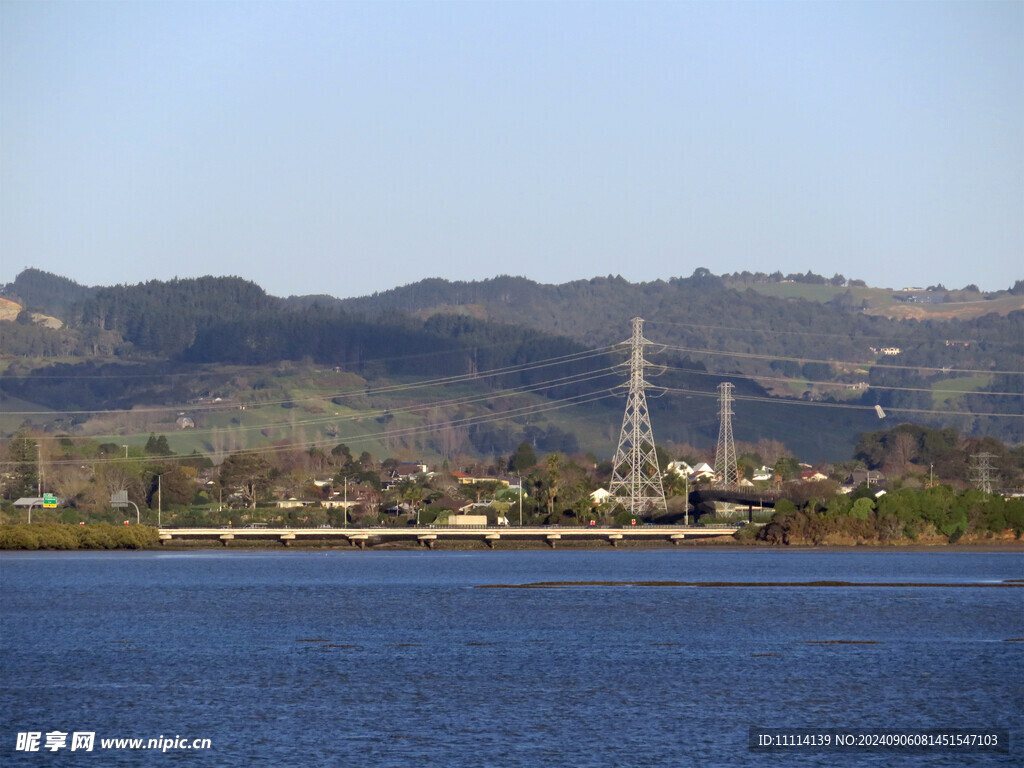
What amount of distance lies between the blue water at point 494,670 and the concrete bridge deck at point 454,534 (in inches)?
1676

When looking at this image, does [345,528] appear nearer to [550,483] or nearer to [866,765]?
[550,483]

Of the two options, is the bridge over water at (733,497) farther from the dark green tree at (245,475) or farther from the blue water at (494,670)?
the blue water at (494,670)

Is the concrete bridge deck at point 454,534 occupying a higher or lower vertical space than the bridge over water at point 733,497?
lower

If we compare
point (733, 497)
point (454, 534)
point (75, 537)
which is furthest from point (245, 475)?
point (733, 497)

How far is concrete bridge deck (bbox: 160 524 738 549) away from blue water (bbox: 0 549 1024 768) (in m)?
42.6

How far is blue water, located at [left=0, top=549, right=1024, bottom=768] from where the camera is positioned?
37469 millimetres

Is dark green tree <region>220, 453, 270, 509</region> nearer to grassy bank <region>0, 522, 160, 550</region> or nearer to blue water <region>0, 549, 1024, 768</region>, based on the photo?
grassy bank <region>0, 522, 160, 550</region>

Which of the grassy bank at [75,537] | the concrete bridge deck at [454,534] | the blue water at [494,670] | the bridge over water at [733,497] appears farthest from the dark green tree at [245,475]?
the blue water at [494,670]

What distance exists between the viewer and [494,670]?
166ft

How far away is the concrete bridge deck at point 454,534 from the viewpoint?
452 ft

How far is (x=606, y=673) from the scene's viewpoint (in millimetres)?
50031

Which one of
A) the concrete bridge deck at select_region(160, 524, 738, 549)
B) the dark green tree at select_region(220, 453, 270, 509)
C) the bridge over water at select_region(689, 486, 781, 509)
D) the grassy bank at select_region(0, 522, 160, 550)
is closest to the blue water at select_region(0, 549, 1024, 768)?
the grassy bank at select_region(0, 522, 160, 550)

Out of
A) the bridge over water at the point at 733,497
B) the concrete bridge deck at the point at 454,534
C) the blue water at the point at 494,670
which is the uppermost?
the bridge over water at the point at 733,497

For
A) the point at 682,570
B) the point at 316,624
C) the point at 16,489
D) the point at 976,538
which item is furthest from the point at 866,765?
the point at 16,489
